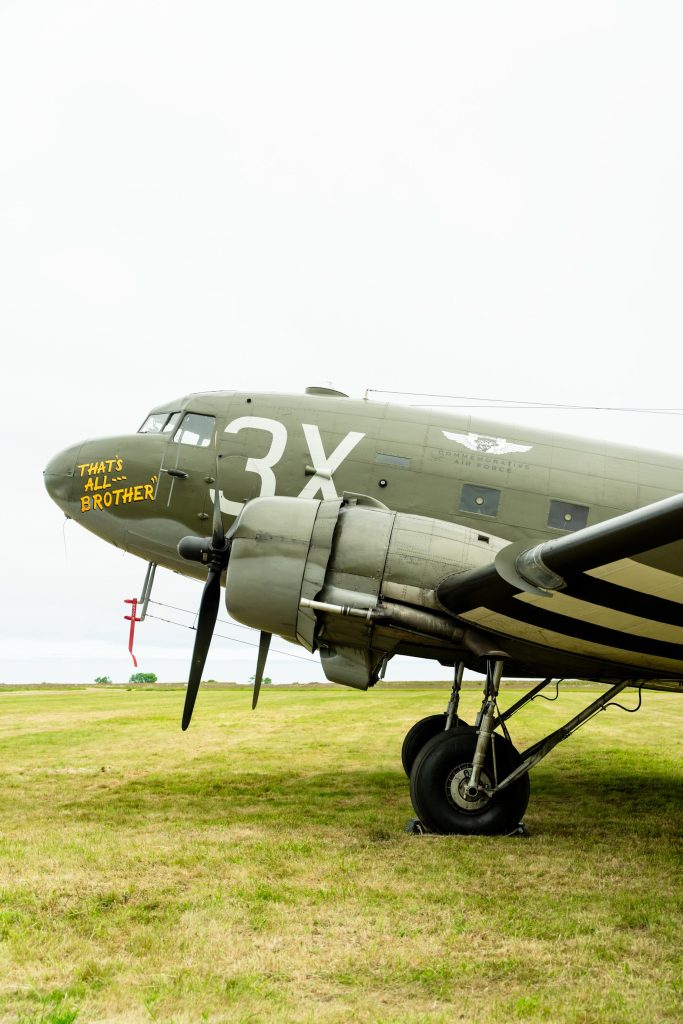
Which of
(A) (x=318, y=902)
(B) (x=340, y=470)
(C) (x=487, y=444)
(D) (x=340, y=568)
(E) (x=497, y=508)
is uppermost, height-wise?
(C) (x=487, y=444)

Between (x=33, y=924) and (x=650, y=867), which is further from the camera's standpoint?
(x=650, y=867)

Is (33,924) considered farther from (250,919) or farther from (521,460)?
(521,460)

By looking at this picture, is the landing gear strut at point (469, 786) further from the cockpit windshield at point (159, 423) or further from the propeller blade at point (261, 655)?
the cockpit windshield at point (159, 423)

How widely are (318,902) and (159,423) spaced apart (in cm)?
660

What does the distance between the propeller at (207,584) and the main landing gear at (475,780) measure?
7.86ft

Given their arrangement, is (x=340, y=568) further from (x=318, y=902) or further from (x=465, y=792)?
(x=318, y=902)

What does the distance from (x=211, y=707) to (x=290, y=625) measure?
14.2m

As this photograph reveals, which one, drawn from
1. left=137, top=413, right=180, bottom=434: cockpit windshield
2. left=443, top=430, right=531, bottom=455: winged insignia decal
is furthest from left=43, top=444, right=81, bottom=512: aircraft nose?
left=443, top=430, right=531, bottom=455: winged insignia decal

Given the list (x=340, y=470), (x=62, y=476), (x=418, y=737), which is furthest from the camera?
(x=418, y=737)

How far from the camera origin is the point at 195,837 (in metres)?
6.34

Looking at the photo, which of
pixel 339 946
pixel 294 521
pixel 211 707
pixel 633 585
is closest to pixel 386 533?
pixel 294 521

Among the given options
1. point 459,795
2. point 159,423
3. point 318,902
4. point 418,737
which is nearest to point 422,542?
point 459,795

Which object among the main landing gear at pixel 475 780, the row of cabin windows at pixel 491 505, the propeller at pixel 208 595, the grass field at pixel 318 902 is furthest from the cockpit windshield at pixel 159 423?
the main landing gear at pixel 475 780

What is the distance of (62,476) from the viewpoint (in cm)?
965
